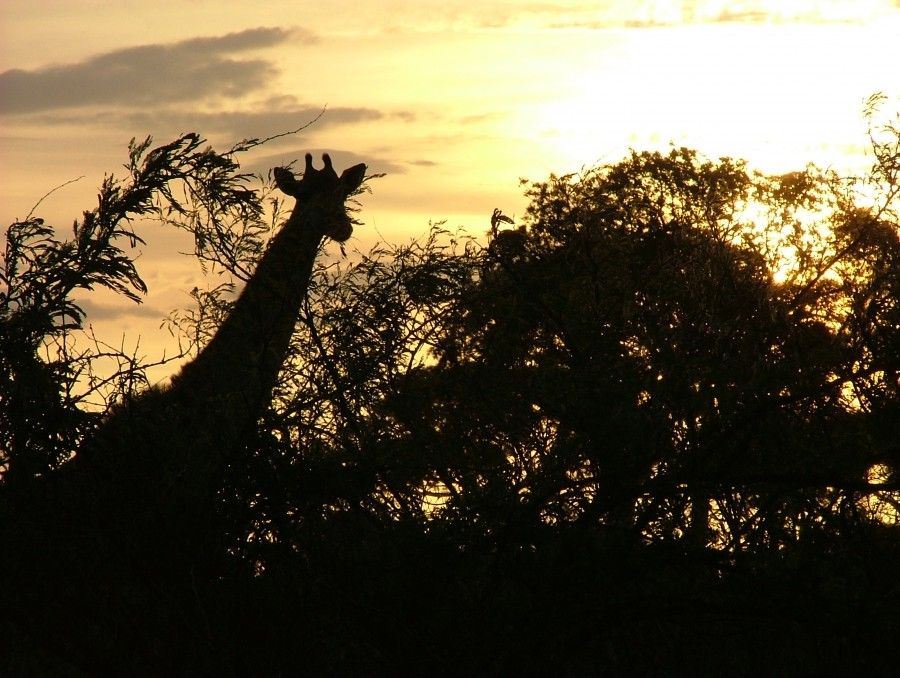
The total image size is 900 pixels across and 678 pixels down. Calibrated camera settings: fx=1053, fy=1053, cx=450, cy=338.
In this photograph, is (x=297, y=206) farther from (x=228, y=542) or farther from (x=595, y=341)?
(x=228, y=542)

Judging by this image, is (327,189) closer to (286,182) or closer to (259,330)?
(286,182)

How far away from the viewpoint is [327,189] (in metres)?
13.0

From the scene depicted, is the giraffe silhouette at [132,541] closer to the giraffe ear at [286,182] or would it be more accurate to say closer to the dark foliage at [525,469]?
the dark foliage at [525,469]

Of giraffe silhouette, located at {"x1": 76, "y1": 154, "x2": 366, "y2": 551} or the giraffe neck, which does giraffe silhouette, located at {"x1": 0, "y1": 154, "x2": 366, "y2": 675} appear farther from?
the giraffe neck

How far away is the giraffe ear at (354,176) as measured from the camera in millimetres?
12122

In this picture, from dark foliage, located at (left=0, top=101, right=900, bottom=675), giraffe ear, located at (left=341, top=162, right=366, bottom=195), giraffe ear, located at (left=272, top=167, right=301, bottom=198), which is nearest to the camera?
dark foliage, located at (left=0, top=101, right=900, bottom=675)

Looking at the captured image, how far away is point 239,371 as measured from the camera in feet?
35.4

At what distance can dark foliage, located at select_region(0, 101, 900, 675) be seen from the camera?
24.2 ft

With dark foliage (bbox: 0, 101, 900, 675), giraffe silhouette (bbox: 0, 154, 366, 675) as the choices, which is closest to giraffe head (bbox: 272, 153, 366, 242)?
dark foliage (bbox: 0, 101, 900, 675)

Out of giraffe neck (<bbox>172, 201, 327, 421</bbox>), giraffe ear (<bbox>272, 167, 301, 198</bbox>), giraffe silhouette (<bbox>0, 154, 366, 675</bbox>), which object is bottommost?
giraffe silhouette (<bbox>0, 154, 366, 675</bbox>)

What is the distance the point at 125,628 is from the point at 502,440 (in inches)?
148

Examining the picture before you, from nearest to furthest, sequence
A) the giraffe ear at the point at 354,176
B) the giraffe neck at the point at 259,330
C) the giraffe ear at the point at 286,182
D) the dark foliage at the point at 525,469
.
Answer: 1. the dark foliage at the point at 525,469
2. the giraffe neck at the point at 259,330
3. the giraffe ear at the point at 286,182
4. the giraffe ear at the point at 354,176

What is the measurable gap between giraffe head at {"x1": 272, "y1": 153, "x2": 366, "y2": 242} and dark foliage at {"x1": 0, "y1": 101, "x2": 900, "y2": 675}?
149 cm

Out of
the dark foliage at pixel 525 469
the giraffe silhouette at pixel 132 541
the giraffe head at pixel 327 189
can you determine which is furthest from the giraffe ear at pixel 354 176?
the giraffe silhouette at pixel 132 541
